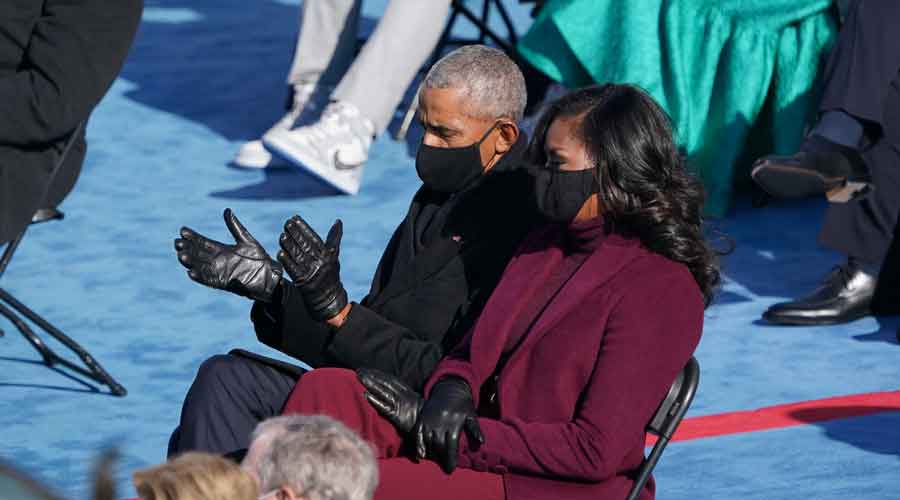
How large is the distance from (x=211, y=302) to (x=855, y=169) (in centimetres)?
220

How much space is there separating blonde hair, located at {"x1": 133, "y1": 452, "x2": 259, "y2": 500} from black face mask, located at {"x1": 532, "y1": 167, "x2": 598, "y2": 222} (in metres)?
1.06

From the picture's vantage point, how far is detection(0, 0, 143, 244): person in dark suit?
4.41 meters

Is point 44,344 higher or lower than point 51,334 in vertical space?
lower

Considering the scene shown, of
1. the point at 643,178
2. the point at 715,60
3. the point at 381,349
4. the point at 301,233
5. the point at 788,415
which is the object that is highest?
the point at 643,178

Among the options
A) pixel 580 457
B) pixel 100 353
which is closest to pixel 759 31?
pixel 100 353

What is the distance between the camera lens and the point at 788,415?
4508 mm

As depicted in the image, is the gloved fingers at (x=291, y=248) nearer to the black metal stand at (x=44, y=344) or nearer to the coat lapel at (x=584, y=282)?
the coat lapel at (x=584, y=282)

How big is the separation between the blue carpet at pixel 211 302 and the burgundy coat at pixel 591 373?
3.71 ft

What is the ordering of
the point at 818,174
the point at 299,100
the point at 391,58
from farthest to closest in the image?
the point at 299,100
the point at 391,58
the point at 818,174

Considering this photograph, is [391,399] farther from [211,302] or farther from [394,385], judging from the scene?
[211,302]

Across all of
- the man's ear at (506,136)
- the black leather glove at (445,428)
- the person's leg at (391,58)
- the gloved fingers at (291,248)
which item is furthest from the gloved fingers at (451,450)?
the person's leg at (391,58)

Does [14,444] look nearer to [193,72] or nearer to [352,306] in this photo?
[352,306]

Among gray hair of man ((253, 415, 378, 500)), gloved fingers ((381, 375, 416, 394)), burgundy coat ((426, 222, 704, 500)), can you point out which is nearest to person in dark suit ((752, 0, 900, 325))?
burgundy coat ((426, 222, 704, 500))

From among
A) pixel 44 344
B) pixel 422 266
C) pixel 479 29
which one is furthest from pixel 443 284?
pixel 479 29
